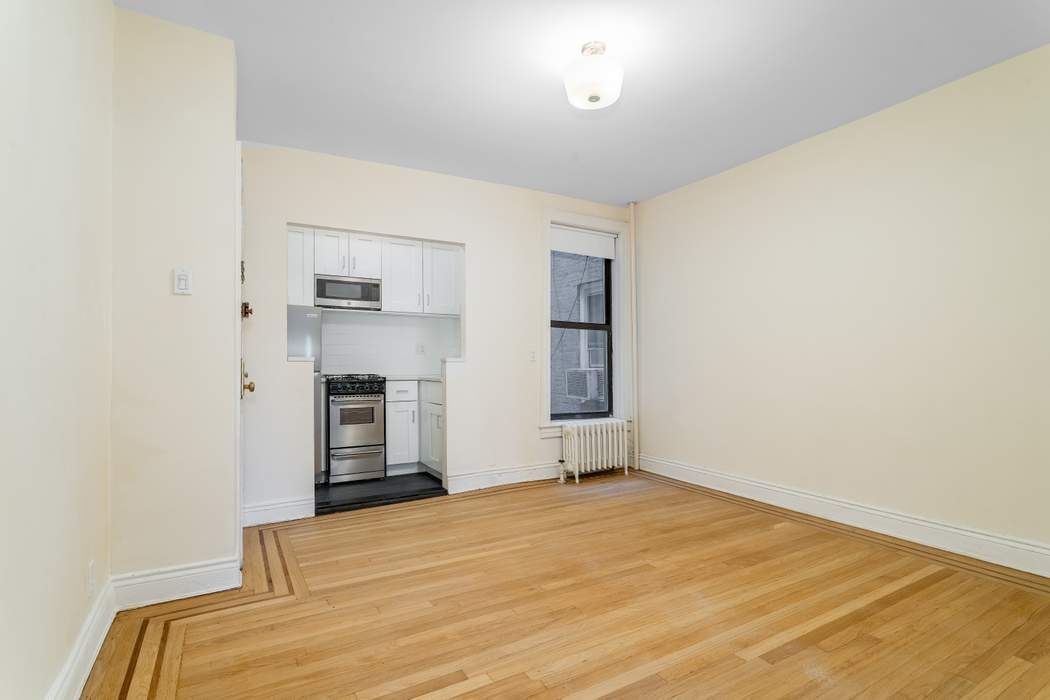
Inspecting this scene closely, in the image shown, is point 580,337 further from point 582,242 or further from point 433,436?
point 433,436

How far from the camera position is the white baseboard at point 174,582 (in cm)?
236

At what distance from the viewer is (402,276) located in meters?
4.79

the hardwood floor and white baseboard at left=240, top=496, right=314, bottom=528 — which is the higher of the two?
white baseboard at left=240, top=496, right=314, bottom=528

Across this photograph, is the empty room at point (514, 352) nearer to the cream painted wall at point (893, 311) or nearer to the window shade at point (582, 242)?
the cream painted wall at point (893, 311)

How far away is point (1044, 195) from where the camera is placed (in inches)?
107

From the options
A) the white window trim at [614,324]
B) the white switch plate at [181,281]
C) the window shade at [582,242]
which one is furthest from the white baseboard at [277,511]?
the window shade at [582,242]

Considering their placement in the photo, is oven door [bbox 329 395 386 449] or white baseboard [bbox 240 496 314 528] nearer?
white baseboard [bbox 240 496 314 528]

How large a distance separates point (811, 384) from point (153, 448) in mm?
4164

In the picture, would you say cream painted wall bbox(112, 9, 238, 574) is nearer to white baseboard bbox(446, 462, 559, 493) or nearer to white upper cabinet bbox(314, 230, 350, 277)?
white upper cabinet bbox(314, 230, 350, 277)

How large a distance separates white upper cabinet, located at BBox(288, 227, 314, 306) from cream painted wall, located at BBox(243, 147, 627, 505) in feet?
0.88

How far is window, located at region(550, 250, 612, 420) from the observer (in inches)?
213

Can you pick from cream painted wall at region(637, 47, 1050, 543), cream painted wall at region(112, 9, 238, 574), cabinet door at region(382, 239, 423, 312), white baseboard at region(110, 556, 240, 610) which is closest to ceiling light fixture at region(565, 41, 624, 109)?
cream painted wall at region(112, 9, 238, 574)

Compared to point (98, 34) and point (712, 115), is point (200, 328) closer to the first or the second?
point (98, 34)

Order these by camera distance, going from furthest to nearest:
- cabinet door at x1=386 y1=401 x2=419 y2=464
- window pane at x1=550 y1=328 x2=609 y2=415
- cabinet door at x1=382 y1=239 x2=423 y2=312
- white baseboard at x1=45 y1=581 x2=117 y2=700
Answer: window pane at x1=550 y1=328 x2=609 y2=415 < cabinet door at x1=386 y1=401 x2=419 y2=464 < cabinet door at x1=382 y1=239 x2=423 y2=312 < white baseboard at x1=45 y1=581 x2=117 y2=700
